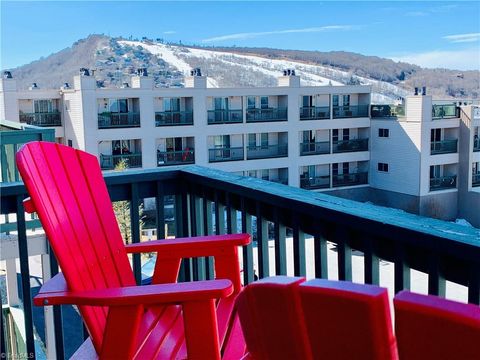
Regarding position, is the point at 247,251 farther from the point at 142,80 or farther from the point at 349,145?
the point at 349,145

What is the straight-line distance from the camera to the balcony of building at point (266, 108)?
20094mm

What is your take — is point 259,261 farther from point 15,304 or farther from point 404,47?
point 404,47

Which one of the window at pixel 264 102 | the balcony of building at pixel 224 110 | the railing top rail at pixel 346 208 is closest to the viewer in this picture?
the railing top rail at pixel 346 208

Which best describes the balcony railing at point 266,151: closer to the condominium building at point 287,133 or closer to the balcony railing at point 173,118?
the condominium building at point 287,133

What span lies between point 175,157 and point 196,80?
8.60ft

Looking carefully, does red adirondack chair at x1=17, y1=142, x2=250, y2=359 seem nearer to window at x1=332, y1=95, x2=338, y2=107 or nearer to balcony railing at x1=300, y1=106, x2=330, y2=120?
balcony railing at x1=300, y1=106, x2=330, y2=120

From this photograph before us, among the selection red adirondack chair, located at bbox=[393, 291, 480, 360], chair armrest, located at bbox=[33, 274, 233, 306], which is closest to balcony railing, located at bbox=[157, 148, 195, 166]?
chair armrest, located at bbox=[33, 274, 233, 306]

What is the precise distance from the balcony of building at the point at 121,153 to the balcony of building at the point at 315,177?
20.6ft

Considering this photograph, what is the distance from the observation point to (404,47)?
2725cm

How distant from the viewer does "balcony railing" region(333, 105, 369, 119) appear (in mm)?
21625

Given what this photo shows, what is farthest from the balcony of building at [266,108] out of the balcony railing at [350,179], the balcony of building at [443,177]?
the balcony of building at [443,177]

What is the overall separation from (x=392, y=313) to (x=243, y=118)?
767 inches

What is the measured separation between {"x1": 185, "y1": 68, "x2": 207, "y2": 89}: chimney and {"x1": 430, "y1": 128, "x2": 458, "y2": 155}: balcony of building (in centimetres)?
847

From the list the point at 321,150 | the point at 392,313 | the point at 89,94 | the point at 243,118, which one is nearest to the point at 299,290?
the point at 392,313
